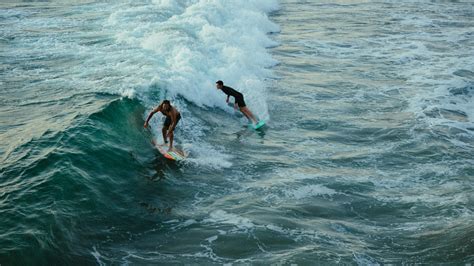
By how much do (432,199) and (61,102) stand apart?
35.8ft

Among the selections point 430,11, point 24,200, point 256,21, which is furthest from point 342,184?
point 430,11

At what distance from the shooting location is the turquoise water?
389 inches

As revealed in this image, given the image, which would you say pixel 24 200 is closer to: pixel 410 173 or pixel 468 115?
pixel 410 173

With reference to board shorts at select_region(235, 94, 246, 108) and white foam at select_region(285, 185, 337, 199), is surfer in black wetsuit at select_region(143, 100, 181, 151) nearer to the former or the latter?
white foam at select_region(285, 185, 337, 199)

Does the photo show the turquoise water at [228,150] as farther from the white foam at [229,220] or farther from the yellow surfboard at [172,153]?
the yellow surfboard at [172,153]

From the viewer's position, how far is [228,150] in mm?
Result: 15070

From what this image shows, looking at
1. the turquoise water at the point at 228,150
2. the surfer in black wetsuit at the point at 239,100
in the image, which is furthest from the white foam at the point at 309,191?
the surfer in black wetsuit at the point at 239,100

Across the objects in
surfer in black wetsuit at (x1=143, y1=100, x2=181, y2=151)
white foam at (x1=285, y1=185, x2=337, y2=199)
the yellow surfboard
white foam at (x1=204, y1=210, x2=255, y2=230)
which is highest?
surfer in black wetsuit at (x1=143, y1=100, x2=181, y2=151)

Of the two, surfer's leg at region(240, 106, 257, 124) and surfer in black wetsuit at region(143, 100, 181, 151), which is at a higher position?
surfer in black wetsuit at region(143, 100, 181, 151)

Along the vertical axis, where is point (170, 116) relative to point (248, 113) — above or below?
above

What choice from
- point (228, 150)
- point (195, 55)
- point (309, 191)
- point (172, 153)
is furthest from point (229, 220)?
point (195, 55)

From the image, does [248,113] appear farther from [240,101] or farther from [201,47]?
[201,47]

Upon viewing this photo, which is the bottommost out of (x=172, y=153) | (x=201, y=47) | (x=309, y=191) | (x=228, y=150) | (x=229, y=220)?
(x=309, y=191)

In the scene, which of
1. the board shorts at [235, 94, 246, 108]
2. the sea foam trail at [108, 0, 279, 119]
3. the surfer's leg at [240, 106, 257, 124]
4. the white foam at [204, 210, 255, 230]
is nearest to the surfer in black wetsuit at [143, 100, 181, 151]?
the sea foam trail at [108, 0, 279, 119]
